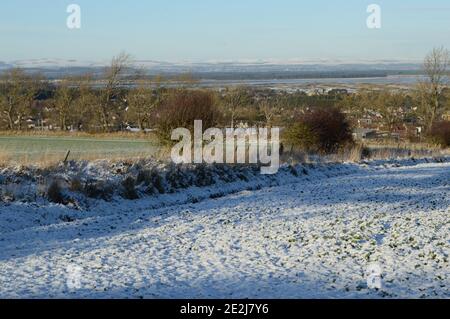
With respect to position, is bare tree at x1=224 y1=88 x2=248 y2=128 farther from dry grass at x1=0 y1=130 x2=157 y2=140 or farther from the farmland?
the farmland

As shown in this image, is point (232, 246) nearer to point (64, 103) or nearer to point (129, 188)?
point (129, 188)

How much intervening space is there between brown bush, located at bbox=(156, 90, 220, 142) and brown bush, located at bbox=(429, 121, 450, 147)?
27599 millimetres

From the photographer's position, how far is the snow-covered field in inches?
386

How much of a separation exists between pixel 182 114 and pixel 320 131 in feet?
35.0

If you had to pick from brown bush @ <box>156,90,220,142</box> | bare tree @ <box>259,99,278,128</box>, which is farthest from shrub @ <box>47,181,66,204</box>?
bare tree @ <box>259,99,278,128</box>

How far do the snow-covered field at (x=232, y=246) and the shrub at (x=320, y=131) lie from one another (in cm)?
1342

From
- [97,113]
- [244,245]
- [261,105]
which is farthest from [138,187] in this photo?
[261,105]

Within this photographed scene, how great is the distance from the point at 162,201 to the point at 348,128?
71.7 ft

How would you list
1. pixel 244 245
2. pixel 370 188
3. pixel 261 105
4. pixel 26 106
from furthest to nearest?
1. pixel 261 105
2. pixel 26 106
3. pixel 370 188
4. pixel 244 245

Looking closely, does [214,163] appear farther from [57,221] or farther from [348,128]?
[348,128]

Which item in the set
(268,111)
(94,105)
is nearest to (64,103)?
(94,105)

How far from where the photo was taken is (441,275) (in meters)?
10.4

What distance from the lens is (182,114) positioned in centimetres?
2894
